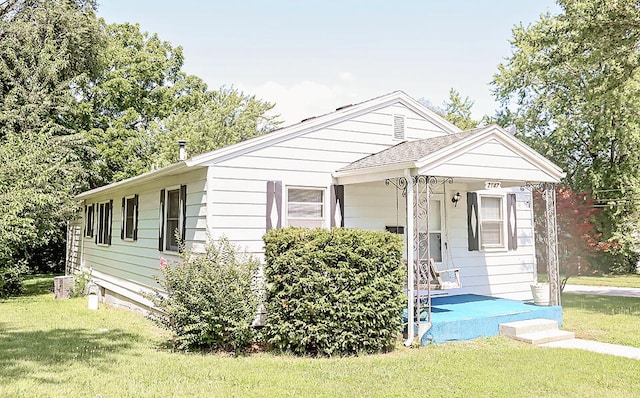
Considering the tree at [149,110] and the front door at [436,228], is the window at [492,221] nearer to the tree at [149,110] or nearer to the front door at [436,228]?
the front door at [436,228]

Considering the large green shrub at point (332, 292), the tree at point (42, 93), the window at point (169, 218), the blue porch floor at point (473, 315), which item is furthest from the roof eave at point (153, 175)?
the blue porch floor at point (473, 315)

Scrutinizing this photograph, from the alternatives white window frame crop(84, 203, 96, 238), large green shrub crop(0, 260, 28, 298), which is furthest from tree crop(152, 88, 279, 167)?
large green shrub crop(0, 260, 28, 298)

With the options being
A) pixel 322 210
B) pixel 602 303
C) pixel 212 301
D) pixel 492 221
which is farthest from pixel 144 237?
pixel 602 303

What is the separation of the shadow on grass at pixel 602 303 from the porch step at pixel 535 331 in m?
3.69

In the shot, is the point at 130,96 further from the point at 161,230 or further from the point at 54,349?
the point at 54,349

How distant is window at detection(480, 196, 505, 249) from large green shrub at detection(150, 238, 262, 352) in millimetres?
5579

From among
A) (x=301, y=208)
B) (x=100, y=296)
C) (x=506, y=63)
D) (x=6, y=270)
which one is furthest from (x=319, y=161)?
(x=506, y=63)

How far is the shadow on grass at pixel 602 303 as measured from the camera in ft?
36.8

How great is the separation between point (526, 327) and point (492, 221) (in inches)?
129

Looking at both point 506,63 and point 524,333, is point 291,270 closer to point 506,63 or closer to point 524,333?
point 524,333

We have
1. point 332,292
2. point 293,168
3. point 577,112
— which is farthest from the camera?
point 577,112

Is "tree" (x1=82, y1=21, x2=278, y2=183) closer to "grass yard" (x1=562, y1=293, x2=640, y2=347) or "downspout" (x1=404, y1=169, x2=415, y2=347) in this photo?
"downspout" (x1=404, y1=169, x2=415, y2=347)

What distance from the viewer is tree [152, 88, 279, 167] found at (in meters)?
22.3

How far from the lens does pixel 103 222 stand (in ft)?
48.1
